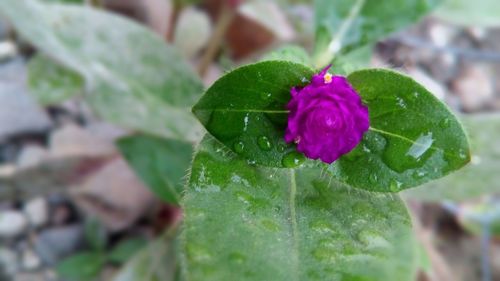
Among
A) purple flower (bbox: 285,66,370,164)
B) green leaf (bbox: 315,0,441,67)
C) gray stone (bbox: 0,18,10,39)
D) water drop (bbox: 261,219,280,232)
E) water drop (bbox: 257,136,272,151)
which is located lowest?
water drop (bbox: 261,219,280,232)

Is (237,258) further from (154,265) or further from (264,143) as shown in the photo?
(154,265)

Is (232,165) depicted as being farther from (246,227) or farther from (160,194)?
(160,194)

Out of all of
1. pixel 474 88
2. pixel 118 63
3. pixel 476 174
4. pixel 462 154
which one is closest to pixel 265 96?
pixel 462 154

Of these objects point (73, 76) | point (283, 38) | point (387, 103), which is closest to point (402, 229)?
point (387, 103)

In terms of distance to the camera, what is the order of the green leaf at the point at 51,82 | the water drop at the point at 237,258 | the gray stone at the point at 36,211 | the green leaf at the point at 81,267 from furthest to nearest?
the gray stone at the point at 36,211 → the green leaf at the point at 81,267 → the green leaf at the point at 51,82 → the water drop at the point at 237,258

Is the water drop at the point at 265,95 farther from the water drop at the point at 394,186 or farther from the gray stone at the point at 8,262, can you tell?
the gray stone at the point at 8,262

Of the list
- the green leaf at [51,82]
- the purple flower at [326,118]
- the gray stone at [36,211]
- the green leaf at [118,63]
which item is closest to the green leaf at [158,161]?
the green leaf at [118,63]

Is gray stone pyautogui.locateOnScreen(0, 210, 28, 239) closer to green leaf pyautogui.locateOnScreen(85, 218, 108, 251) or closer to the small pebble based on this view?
the small pebble

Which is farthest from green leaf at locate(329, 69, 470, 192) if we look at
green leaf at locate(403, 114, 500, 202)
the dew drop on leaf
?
green leaf at locate(403, 114, 500, 202)
